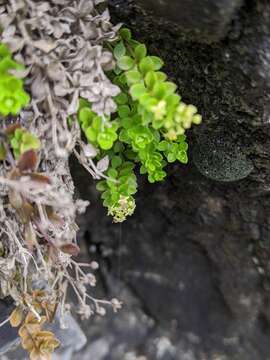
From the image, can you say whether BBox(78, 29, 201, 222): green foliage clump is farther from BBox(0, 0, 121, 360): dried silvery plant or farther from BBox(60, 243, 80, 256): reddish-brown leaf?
BBox(60, 243, 80, 256): reddish-brown leaf

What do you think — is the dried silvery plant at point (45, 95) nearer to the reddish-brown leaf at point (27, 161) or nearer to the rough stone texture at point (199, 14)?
the reddish-brown leaf at point (27, 161)

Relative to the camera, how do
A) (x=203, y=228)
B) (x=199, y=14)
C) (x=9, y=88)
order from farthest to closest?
(x=203, y=228), (x=199, y=14), (x=9, y=88)

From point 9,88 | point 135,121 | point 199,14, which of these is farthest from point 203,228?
Answer: point 9,88

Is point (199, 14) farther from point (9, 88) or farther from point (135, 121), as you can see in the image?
point (9, 88)

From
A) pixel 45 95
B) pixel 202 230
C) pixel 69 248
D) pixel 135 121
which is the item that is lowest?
pixel 202 230

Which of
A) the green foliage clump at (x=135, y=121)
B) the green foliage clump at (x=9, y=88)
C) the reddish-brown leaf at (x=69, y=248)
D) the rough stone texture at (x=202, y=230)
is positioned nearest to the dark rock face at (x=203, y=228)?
the rough stone texture at (x=202, y=230)

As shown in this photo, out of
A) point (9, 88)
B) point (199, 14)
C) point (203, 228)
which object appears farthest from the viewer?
point (203, 228)
